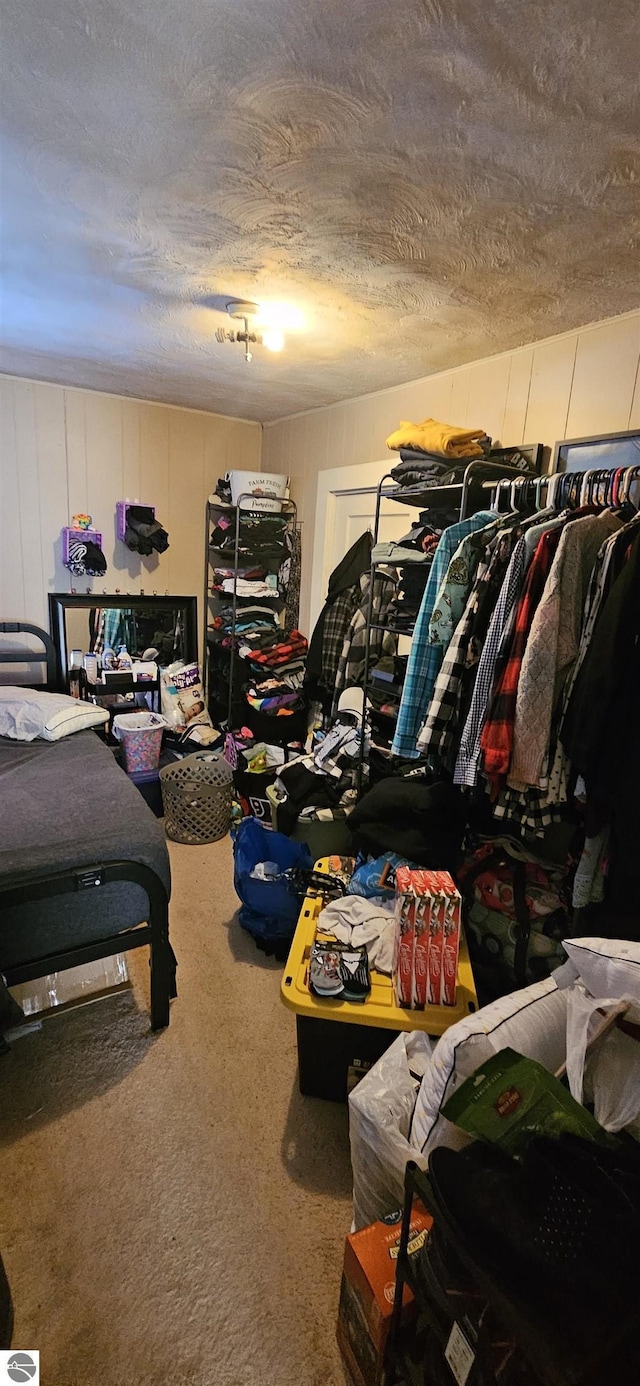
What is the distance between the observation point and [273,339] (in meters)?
2.16

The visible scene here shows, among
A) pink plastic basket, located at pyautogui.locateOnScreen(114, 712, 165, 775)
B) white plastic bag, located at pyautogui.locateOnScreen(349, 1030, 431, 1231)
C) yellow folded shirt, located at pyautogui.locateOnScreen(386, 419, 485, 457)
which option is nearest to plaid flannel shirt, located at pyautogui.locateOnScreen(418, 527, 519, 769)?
yellow folded shirt, located at pyautogui.locateOnScreen(386, 419, 485, 457)

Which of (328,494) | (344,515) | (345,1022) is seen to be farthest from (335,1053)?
(328,494)

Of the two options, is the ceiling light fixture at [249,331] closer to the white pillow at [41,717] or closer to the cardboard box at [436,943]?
the white pillow at [41,717]

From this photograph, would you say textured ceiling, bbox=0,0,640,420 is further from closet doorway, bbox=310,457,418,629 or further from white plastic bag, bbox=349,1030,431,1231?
white plastic bag, bbox=349,1030,431,1231

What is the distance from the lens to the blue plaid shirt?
1.82 meters

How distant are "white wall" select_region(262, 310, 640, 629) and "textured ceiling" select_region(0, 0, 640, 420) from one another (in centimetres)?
10

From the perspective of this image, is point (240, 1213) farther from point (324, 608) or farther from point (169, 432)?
point (169, 432)

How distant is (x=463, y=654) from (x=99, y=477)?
2743mm

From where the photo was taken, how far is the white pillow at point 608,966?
2.96 ft

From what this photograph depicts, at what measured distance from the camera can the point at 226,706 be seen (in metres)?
3.91

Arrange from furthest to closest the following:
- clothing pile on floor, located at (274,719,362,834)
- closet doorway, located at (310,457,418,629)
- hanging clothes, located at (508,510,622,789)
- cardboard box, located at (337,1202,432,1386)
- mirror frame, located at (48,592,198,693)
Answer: mirror frame, located at (48,592,198,693) → closet doorway, located at (310,457,418,629) → clothing pile on floor, located at (274,719,362,834) → hanging clothes, located at (508,510,622,789) → cardboard box, located at (337,1202,432,1386)

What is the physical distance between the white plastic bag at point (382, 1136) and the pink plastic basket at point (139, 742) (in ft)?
7.76

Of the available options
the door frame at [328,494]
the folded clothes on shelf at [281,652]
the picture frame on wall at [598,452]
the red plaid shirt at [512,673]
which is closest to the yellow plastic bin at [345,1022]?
the red plaid shirt at [512,673]

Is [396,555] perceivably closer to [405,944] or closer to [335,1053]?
[405,944]
